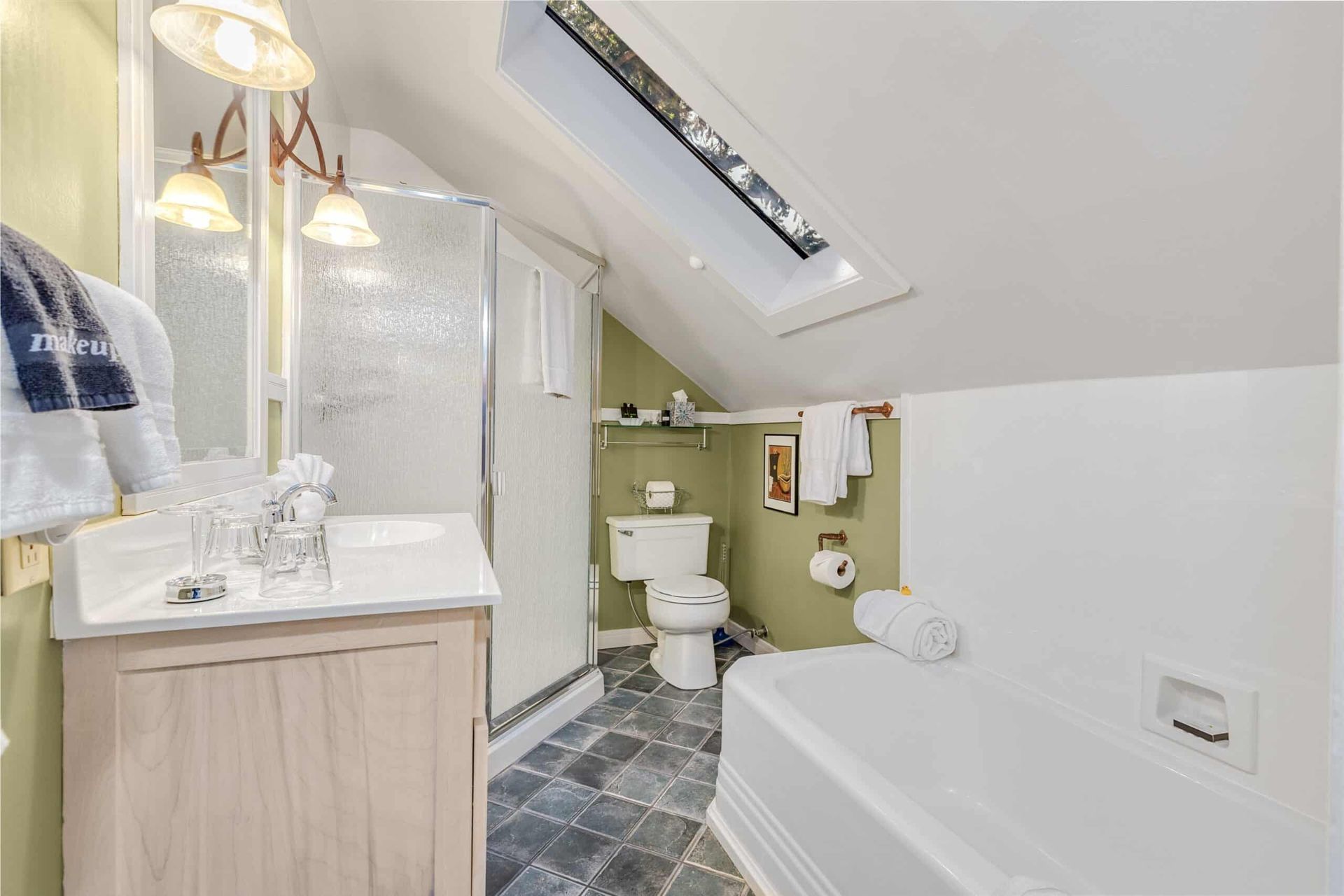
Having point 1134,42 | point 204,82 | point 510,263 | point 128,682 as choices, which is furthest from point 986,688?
point 204,82

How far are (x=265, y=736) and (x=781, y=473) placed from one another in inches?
98.5

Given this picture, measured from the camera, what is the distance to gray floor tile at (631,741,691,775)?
2131 mm

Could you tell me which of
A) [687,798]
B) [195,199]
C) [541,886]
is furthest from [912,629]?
[195,199]

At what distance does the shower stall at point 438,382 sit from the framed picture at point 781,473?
4.10 ft

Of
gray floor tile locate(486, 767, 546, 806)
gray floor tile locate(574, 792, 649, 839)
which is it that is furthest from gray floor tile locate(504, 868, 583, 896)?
gray floor tile locate(486, 767, 546, 806)

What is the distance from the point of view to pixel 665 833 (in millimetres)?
1789

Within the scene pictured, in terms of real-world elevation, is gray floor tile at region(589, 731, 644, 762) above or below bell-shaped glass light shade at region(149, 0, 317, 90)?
below

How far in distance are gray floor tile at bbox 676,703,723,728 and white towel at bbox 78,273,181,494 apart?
2.21 metres

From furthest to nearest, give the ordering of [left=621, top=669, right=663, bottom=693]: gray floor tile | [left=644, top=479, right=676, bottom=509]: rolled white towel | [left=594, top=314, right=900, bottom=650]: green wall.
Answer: [left=644, top=479, right=676, bottom=509]: rolled white towel, [left=621, top=669, right=663, bottom=693]: gray floor tile, [left=594, top=314, right=900, bottom=650]: green wall

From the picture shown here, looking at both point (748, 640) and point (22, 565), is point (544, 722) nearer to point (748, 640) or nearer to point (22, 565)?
point (748, 640)

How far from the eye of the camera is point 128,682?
2.68 ft

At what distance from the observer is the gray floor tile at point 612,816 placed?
180cm

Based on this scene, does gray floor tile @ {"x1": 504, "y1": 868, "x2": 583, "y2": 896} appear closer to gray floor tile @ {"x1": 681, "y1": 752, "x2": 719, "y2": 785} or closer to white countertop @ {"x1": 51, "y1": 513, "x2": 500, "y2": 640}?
gray floor tile @ {"x1": 681, "y1": 752, "x2": 719, "y2": 785}

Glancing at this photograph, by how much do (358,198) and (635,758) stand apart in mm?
2218
